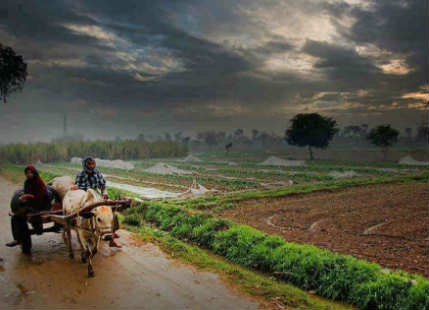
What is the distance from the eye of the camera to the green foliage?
128ft

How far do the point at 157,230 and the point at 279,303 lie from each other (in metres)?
4.84

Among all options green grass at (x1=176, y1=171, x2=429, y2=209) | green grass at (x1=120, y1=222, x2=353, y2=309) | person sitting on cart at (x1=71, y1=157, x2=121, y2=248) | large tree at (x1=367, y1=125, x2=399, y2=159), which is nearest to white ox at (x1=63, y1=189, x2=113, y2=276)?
person sitting on cart at (x1=71, y1=157, x2=121, y2=248)

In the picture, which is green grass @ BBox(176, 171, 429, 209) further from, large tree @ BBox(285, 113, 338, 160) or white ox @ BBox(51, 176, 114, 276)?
large tree @ BBox(285, 113, 338, 160)

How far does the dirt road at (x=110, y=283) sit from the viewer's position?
4258 millimetres

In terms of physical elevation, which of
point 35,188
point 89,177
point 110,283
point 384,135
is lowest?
point 110,283

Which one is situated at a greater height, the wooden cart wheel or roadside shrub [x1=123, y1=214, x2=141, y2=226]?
the wooden cart wheel

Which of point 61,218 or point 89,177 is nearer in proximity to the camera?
point 61,218

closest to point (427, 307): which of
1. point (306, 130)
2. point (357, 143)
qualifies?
point (306, 130)

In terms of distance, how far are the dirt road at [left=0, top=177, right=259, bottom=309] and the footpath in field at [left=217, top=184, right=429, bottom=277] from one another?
2.92m

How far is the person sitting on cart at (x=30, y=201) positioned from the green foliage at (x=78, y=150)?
37.8 metres

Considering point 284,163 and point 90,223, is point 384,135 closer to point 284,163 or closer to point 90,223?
point 284,163

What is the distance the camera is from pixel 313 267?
521 centimetres

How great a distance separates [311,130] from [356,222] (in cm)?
3525

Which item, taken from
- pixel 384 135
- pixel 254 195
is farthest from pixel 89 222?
pixel 384 135
